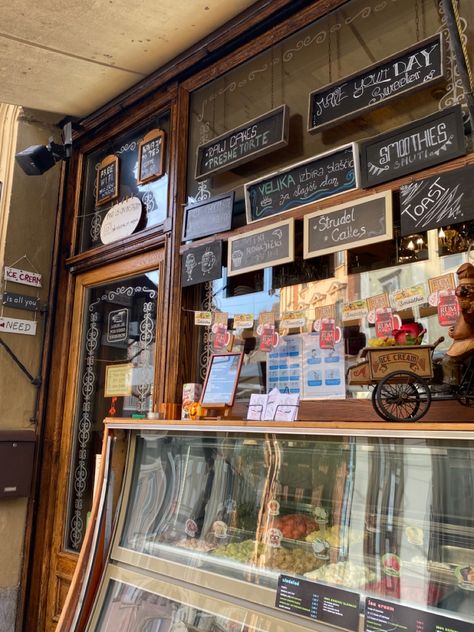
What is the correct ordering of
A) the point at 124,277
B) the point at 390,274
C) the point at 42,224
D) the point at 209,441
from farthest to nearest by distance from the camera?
1. the point at 42,224
2. the point at 124,277
3. the point at 390,274
4. the point at 209,441

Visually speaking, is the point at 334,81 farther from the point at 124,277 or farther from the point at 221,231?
Result: the point at 124,277

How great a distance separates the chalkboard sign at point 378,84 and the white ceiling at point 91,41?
0.90 m

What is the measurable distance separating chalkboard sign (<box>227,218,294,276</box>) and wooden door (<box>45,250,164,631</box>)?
24.6 inches

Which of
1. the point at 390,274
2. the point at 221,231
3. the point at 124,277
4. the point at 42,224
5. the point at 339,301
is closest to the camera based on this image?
the point at 390,274

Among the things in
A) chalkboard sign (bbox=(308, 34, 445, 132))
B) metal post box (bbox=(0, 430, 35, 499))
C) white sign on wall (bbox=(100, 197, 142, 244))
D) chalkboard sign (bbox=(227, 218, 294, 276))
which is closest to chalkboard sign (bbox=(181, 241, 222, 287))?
chalkboard sign (bbox=(227, 218, 294, 276))

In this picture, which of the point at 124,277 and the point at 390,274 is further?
the point at 124,277

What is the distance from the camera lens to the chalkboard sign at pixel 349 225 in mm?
2311

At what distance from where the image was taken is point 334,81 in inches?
105

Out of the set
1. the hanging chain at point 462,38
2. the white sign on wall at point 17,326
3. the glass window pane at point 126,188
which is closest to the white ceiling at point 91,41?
the glass window pane at point 126,188

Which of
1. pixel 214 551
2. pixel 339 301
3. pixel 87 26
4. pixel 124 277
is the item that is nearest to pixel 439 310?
pixel 339 301

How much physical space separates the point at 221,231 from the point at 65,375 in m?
1.75

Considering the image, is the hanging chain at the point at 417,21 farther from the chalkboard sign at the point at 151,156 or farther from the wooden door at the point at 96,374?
the wooden door at the point at 96,374

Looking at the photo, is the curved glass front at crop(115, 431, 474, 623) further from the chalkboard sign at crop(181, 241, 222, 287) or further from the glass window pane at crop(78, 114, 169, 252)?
the glass window pane at crop(78, 114, 169, 252)

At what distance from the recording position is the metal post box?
3.53 metres
